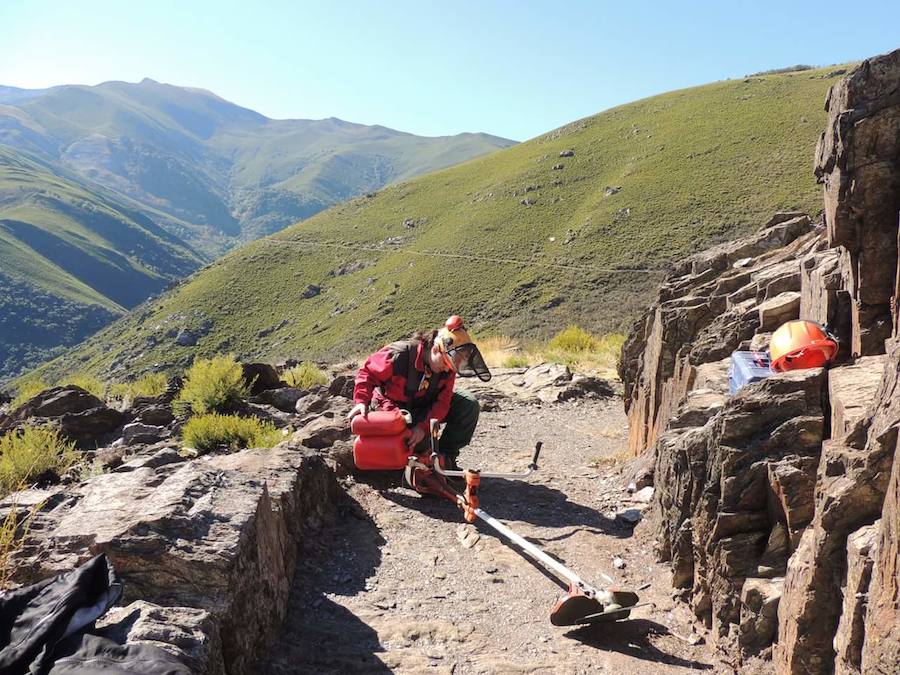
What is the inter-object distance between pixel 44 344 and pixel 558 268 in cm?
11114

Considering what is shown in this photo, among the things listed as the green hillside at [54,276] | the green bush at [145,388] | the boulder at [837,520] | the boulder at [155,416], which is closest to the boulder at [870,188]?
the boulder at [837,520]

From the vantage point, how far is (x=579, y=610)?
4.35 metres

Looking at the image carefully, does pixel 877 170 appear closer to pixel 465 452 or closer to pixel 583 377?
pixel 465 452

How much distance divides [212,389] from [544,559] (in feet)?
25.0

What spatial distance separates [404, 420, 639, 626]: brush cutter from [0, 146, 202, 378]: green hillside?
434ft

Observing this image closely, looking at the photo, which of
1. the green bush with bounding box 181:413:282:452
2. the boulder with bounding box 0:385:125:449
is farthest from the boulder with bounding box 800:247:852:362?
the boulder with bounding box 0:385:125:449

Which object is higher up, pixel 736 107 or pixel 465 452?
pixel 736 107

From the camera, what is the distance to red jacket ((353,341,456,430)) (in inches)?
271

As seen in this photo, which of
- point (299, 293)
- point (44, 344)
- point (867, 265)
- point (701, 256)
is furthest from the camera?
point (44, 344)

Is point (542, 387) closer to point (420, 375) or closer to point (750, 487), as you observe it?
point (420, 375)

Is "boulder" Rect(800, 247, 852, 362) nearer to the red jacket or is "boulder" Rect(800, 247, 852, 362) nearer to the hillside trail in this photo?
the hillside trail

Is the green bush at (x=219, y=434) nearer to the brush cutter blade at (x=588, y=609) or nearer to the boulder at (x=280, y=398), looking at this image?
the boulder at (x=280, y=398)

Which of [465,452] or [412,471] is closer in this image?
[412,471]

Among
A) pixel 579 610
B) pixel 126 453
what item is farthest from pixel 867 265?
pixel 126 453
